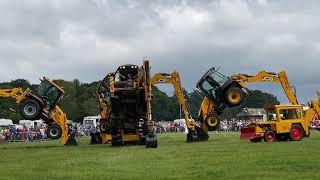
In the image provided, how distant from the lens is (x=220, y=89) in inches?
1527

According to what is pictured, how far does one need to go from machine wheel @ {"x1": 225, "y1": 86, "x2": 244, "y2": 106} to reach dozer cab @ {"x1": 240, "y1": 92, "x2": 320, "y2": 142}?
3.21 metres

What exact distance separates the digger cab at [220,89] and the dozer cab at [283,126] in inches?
132

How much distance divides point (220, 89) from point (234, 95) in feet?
3.39

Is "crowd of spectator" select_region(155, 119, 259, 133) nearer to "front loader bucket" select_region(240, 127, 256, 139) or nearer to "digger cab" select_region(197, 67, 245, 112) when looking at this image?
"digger cab" select_region(197, 67, 245, 112)

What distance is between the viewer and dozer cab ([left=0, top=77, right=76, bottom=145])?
127 feet

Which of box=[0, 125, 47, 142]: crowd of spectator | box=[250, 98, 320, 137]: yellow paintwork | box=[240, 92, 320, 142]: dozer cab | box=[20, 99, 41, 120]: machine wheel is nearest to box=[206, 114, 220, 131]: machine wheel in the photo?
box=[240, 92, 320, 142]: dozer cab

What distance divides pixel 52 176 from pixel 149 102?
56.7 ft

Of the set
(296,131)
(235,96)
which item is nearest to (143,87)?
(235,96)

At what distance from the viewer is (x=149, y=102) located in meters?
32.9

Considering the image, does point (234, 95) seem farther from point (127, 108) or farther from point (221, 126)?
point (221, 126)

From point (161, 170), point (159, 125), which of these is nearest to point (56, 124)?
point (161, 170)

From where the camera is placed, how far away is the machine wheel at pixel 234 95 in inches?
1516

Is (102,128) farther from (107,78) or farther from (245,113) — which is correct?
(245,113)

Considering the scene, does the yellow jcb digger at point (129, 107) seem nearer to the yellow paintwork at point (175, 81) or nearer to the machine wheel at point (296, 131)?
the yellow paintwork at point (175, 81)
